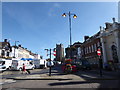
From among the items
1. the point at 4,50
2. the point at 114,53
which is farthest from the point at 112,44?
the point at 4,50

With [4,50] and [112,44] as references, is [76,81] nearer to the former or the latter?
[112,44]

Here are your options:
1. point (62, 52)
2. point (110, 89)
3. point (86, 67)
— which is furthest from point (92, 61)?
point (62, 52)

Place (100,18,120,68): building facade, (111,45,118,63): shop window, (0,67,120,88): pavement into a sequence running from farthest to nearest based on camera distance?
1. (111,45,118,63): shop window
2. (100,18,120,68): building facade
3. (0,67,120,88): pavement

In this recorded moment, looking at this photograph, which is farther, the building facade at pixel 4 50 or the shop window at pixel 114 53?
the building facade at pixel 4 50

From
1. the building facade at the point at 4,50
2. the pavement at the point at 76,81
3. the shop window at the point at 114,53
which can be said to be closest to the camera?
the pavement at the point at 76,81

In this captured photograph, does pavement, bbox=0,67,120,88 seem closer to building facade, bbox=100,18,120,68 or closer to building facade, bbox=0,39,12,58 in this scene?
building facade, bbox=100,18,120,68

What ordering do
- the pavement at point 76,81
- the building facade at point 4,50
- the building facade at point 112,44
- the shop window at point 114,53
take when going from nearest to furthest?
the pavement at point 76,81 < the building facade at point 112,44 < the shop window at point 114,53 < the building facade at point 4,50

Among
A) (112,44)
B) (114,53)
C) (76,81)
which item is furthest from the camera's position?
(112,44)

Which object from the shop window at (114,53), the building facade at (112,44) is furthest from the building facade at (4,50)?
the shop window at (114,53)

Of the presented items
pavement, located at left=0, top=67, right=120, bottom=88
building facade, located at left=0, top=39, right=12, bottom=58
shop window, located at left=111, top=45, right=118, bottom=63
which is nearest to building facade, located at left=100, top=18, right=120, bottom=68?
shop window, located at left=111, top=45, right=118, bottom=63

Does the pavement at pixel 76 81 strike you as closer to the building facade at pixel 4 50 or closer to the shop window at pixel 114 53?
the shop window at pixel 114 53

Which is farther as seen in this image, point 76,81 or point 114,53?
point 114,53

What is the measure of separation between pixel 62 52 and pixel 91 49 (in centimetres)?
10763

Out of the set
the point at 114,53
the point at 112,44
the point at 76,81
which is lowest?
the point at 76,81
